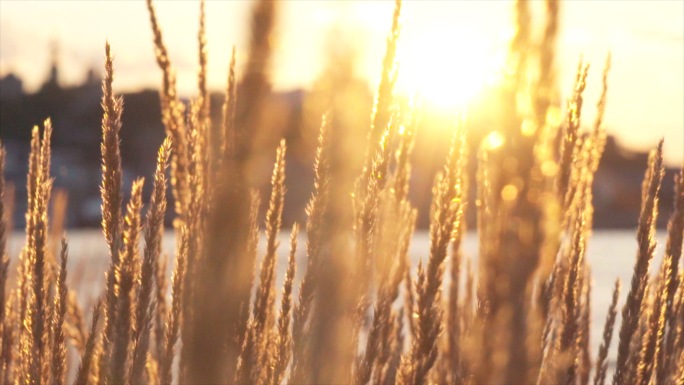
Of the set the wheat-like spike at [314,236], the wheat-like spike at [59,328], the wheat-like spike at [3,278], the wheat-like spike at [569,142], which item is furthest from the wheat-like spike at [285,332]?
the wheat-like spike at [3,278]

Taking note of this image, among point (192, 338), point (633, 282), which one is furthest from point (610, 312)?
point (192, 338)

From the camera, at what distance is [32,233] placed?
6.57 feet

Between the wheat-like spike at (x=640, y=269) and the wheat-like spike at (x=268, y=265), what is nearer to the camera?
the wheat-like spike at (x=268, y=265)

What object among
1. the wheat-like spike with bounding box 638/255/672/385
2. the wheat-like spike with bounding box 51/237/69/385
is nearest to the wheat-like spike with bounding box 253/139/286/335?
the wheat-like spike with bounding box 51/237/69/385

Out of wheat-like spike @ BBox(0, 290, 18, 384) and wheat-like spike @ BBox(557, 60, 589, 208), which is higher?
wheat-like spike @ BBox(557, 60, 589, 208)

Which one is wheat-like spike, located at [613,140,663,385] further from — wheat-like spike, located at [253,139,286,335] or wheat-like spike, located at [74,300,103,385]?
wheat-like spike, located at [74,300,103,385]

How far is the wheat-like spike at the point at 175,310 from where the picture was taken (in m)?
1.64

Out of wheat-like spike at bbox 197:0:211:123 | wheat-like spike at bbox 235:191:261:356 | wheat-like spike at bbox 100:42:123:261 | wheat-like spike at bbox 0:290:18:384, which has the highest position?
wheat-like spike at bbox 197:0:211:123

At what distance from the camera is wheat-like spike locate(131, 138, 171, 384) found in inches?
65.3

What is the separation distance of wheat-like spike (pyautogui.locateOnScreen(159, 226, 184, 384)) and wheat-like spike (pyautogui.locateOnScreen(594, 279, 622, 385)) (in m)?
1.22

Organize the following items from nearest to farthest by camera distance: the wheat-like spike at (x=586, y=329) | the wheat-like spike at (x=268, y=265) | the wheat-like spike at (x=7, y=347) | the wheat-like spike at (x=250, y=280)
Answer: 1. the wheat-like spike at (x=250, y=280)
2. the wheat-like spike at (x=268, y=265)
3. the wheat-like spike at (x=7, y=347)
4. the wheat-like spike at (x=586, y=329)

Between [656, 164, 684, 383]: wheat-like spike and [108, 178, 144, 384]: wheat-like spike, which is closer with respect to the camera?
[108, 178, 144, 384]: wheat-like spike

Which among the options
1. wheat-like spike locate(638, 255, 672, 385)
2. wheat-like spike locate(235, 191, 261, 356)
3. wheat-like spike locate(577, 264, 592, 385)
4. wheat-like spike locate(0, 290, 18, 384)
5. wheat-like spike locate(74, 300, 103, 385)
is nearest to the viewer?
wheat-like spike locate(235, 191, 261, 356)

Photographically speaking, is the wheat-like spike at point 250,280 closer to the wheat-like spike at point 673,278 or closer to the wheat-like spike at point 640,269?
the wheat-like spike at point 640,269
